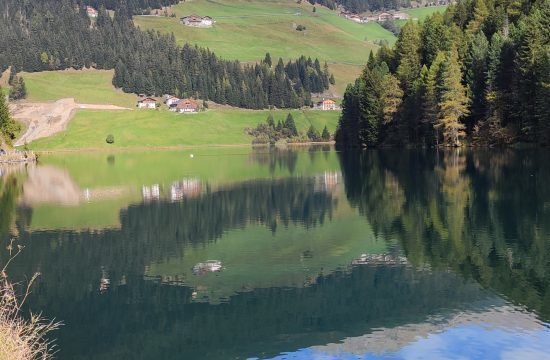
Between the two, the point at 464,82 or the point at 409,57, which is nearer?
→ the point at 464,82

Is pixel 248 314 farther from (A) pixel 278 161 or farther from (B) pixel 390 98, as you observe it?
(B) pixel 390 98

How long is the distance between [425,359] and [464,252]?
46.7ft

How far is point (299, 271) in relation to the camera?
28.9 metres

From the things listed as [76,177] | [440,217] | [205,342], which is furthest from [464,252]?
[76,177]

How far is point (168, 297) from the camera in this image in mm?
25141

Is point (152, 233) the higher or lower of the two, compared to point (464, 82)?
lower

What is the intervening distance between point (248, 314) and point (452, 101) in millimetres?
92296

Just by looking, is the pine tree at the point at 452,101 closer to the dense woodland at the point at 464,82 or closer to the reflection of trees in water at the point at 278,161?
the dense woodland at the point at 464,82

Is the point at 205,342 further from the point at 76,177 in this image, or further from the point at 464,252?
the point at 76,177

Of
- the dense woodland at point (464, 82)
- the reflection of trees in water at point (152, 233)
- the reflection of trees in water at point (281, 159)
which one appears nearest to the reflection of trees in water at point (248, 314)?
the reflection of trees in water at point (152, 233)

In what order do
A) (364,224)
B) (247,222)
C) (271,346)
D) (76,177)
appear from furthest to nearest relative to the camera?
(76,177) → (247,222) → (364,224) → (271,346)

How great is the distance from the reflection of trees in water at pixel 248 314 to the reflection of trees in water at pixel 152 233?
3323mm

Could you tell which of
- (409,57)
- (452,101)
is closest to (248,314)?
(452,101)

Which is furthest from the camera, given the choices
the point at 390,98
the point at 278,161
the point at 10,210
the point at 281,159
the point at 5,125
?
the point at 390,98
